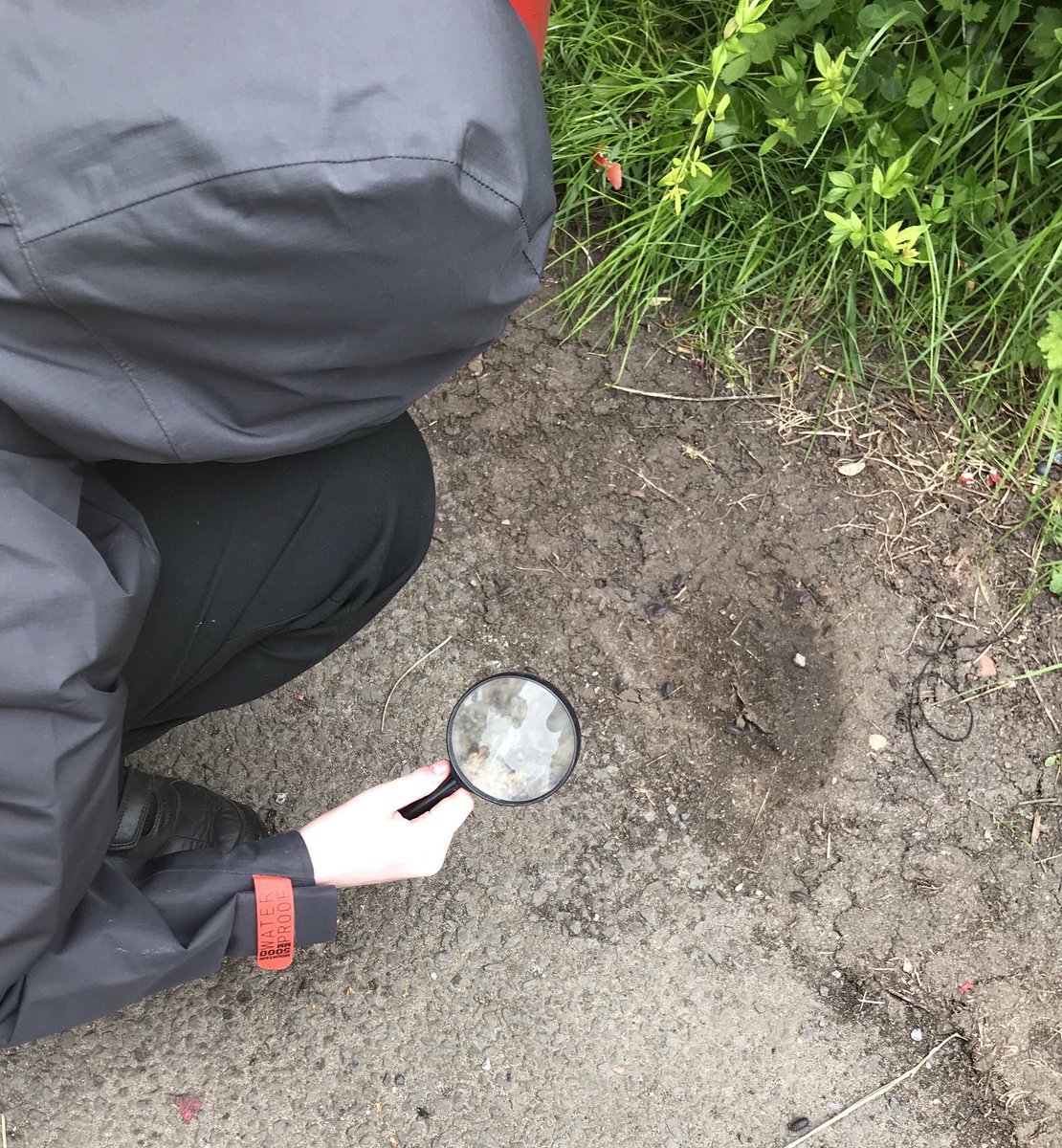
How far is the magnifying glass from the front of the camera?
5.10ft

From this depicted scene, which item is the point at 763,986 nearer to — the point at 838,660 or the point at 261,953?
the point at 838,660

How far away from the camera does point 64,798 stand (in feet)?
3.71

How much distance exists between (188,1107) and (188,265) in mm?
1563

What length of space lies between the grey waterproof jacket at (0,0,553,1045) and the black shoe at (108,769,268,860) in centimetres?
47

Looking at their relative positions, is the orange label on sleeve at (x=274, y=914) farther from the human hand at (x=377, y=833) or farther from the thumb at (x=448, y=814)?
the thumb at (x=448, y=814)

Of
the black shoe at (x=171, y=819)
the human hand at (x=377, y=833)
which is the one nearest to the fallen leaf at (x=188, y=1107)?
the black shoe at (x=171, y=819)

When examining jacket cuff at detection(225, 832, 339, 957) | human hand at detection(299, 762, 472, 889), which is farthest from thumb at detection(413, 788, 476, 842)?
jacket cuff at detection(225, 832, 339, 957)

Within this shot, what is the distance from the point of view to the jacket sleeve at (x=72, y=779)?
1.07 m

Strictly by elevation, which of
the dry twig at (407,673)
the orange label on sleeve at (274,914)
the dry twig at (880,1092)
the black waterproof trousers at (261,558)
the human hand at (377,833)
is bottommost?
the dry twig at (880,1092)

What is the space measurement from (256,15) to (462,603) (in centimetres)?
127

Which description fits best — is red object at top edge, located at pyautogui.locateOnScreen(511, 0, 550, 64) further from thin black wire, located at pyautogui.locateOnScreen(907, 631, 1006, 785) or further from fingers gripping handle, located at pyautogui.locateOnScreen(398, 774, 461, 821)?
thin black wire, located at pyautogui.locateOnScreen(907, 631, 1006, 785)

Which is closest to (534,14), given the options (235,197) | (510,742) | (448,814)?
(235,197)

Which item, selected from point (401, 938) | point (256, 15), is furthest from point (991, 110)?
point (401, 938)

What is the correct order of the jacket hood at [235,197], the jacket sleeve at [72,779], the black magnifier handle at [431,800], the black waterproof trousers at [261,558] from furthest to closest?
the black magnifier handle at [431,800]
the black waterproof trousers at [261,558]
the jacket sleeve at [72,779]
the jacket hood at [235,197]
